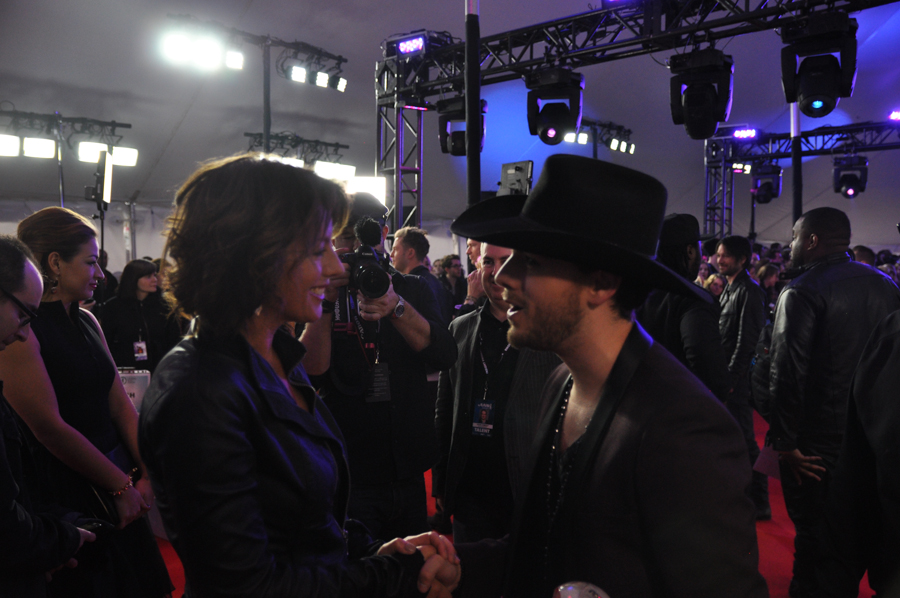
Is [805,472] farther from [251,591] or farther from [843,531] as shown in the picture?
[251,591]

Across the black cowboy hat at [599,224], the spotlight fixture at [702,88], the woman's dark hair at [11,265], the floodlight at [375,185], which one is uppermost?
the spotlight fixture at [702,88]

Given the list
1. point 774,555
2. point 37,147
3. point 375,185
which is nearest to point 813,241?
point 774,555

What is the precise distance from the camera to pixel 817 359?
298 cm

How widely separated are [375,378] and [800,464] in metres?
2.19

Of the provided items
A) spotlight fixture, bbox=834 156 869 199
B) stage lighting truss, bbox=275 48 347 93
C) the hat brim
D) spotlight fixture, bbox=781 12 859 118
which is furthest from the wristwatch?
spotlight fixture, bbox=834 156 869 199

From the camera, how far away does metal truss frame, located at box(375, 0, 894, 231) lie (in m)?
6.12

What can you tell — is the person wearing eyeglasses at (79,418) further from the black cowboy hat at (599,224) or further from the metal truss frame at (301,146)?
the metal truss frame at (301,146)

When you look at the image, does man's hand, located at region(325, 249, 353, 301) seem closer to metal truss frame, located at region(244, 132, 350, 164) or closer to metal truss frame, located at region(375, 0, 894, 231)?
metal truss frame, located at region(375, 0, 894, 231)

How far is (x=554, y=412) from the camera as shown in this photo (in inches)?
57.3

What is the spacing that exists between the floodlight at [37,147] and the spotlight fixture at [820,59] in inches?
501

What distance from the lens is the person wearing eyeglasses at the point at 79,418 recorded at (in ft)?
6.22

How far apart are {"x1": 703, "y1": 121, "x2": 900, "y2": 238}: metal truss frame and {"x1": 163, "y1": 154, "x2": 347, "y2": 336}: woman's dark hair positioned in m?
15.1

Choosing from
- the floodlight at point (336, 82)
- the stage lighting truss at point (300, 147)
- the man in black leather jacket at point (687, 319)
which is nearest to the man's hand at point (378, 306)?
the man in black leather jacket at point (687, 319)

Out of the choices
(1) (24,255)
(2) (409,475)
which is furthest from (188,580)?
(2) (409,475)
